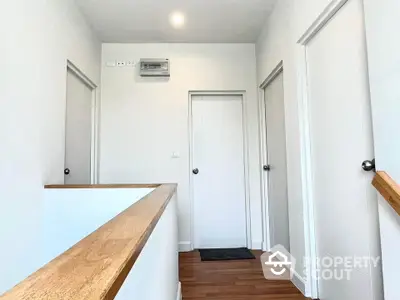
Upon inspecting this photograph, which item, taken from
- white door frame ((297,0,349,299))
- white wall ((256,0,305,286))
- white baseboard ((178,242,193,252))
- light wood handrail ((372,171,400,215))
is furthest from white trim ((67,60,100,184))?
light wood handrail ((372,171,400,215))

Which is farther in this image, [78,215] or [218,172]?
[218,172]

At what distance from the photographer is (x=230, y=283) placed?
2.60m

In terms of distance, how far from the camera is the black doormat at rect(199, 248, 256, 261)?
339 cm

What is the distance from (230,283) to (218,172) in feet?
5.29

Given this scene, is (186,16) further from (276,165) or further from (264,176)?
(264,176)

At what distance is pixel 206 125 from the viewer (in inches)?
157

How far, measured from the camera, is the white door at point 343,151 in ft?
5.33

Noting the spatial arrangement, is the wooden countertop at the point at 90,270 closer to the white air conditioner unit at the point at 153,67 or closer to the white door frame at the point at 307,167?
the white door frame at the point at 307,167

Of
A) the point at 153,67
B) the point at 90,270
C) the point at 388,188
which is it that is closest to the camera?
the point at 90,270

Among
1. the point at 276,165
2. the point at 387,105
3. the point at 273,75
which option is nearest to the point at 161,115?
the point at 273,75

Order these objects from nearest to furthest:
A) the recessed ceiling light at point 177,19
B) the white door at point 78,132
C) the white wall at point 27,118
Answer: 1. the white wall at point 27,118
2. the white door at point 78,132
3. the recessed ceiling light at point 177,19

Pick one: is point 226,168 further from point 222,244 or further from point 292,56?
point 292,56

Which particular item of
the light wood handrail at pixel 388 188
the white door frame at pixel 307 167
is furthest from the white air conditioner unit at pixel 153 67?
the light wood handrail at pixel 388 188

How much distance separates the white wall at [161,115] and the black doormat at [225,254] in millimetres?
258
